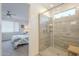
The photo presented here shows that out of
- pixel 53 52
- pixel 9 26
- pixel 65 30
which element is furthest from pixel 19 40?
pixel 65 30

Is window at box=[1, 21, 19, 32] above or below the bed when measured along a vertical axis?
above

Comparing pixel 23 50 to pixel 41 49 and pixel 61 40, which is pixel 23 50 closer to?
pixel 41 49

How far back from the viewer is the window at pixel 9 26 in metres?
1.27

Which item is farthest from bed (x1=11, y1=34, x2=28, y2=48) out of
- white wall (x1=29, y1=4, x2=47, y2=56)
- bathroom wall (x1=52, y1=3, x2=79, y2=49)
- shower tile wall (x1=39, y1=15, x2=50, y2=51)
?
bathroom wall (x1=52, y1=3, x2=79, y2=49)

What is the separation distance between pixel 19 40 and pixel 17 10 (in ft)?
1.20

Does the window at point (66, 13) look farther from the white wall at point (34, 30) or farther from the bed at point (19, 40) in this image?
the bed at point (19, 40)

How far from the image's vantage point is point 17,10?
1.31 metres

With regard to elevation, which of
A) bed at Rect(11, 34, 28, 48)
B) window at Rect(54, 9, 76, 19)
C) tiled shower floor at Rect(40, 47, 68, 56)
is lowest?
tiled shower floor at Rect(40, 47, 68, 56)

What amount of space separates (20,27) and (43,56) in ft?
1.47

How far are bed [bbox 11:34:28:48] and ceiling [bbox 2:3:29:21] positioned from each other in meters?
0.21

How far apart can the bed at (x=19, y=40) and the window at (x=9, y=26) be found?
8cm

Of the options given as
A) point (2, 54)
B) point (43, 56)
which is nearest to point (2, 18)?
point (2, 54)

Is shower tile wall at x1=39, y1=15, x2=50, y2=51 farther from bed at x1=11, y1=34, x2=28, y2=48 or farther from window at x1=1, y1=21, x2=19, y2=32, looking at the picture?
window at x1=1, y1=21, x2=19, y2=32

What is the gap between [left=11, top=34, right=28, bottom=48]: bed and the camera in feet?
4.24
